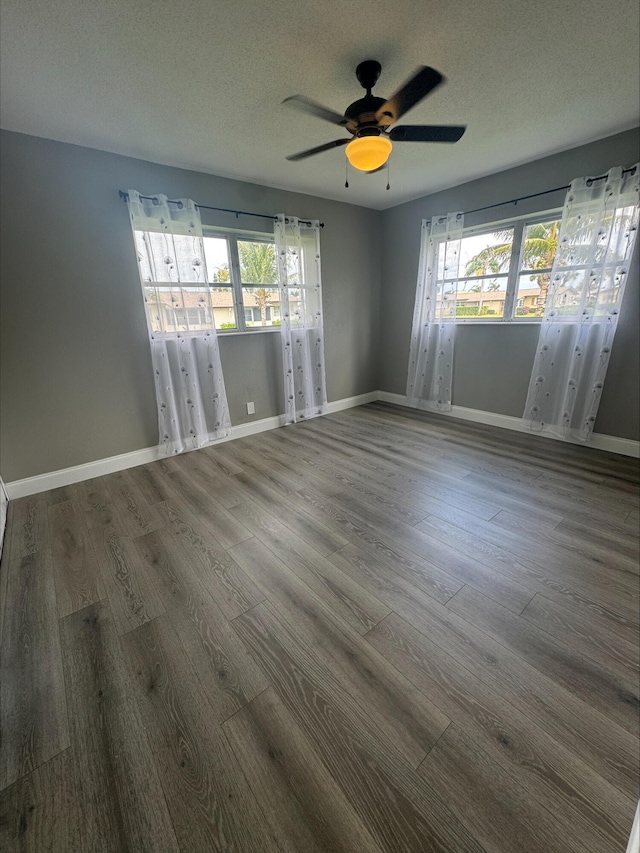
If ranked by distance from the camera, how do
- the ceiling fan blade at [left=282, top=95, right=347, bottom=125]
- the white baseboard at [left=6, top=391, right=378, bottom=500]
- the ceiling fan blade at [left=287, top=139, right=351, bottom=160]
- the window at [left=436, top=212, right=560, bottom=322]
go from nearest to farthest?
the ceiling fan blade at [left=282, top=95, right=347, bottom=125] → the ceiling fan blade at [left=287, top=139, right=351, bottom=160] → the white baseboard at [left=6, top=391, right=378, bottom=500] → the window at [left=436, top=212, right=560, bottom=322]

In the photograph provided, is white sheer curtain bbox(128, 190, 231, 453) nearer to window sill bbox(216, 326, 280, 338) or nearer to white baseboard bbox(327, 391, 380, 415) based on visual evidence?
window sill bbox(216, 326, 280, 338)

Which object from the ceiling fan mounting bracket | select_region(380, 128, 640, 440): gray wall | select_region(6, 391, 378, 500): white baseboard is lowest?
select_region(6, 391, 378, 500): white baseboard

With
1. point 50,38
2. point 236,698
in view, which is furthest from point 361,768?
point 50,38

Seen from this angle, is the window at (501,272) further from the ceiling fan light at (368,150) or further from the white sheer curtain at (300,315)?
the ceiling fan light at (368,150)

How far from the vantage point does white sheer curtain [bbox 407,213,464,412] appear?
3.70m

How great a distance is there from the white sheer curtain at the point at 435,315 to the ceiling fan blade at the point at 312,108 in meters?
2.39

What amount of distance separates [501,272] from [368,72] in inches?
93.1

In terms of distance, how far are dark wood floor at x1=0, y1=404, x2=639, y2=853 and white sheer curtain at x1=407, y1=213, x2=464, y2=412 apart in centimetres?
204

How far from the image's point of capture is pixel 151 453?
10.2 feet

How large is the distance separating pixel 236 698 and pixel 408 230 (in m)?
4.72

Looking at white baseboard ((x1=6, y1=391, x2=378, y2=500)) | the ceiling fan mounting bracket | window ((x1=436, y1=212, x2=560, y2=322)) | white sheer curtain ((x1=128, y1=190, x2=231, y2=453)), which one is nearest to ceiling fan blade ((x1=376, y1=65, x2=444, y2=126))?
the ceiling fan mounting bracket

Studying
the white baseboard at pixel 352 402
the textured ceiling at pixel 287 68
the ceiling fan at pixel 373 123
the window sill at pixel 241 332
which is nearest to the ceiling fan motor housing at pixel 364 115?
the ceiling fan at pixel 373 123

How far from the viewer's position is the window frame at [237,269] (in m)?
3.19

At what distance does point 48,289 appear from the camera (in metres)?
2.43
